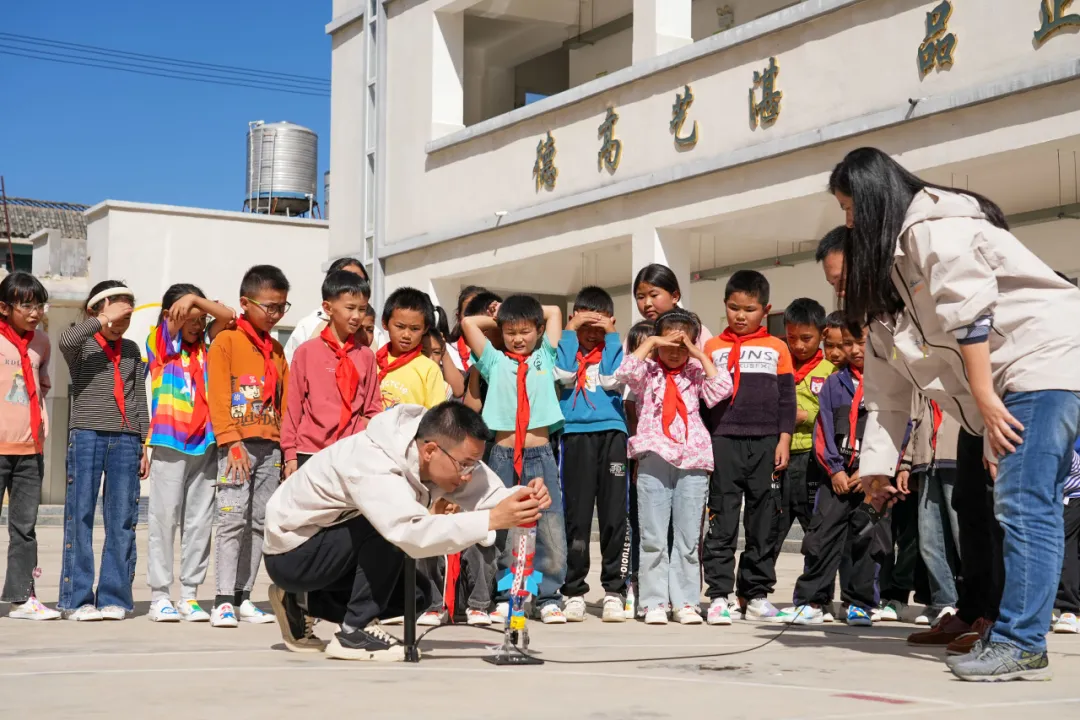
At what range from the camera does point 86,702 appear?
12.4ft

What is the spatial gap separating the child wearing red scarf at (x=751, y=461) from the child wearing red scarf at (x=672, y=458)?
154mm

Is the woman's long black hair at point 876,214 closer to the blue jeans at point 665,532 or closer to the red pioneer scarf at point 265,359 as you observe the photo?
the blue jeans at point 665,532

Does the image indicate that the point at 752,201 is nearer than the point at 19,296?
No

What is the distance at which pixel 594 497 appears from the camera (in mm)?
6879

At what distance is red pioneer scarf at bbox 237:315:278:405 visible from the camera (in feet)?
21.6

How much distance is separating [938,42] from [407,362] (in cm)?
537

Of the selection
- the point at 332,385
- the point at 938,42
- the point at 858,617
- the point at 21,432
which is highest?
the point at 938,42

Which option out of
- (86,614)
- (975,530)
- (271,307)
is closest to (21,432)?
(86,614)

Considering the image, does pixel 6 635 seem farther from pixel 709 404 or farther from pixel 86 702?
pixel 709 404

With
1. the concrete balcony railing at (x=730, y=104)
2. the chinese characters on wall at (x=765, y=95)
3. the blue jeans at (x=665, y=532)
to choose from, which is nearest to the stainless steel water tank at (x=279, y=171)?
the concrete balcony railing at (x=730, y=104)

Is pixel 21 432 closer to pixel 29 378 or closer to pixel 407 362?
pixel 29 378

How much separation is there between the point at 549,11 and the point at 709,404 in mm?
10026

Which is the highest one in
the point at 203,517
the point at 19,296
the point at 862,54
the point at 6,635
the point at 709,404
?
the point at 862,54

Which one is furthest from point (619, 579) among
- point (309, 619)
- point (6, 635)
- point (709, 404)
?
point (6, 635)
